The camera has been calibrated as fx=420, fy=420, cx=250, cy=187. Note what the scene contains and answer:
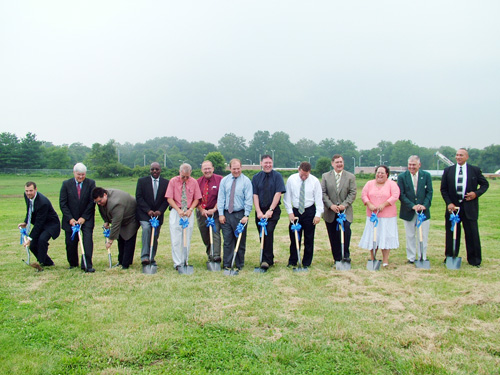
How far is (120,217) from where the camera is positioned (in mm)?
8273

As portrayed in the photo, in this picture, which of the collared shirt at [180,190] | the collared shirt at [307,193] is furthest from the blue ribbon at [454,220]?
the collared shirt at [180,190]

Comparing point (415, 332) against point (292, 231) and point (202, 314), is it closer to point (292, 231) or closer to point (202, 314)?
point (202, 314)

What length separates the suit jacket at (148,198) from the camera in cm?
848

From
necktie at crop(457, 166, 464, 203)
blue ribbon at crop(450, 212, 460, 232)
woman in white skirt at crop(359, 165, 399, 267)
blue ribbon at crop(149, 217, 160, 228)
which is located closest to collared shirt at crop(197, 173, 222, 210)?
blue ribbon at crop(149, 217, 160, 228)

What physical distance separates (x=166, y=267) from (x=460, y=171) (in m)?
6.26

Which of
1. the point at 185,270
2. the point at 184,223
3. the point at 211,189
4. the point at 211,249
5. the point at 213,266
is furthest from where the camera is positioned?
the point at 211,189

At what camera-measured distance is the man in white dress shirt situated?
820cm

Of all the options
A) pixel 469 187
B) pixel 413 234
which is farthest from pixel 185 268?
pixel 469 187

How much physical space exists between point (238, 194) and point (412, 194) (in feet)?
11.8

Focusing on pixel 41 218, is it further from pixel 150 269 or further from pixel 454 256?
pixel 454 256

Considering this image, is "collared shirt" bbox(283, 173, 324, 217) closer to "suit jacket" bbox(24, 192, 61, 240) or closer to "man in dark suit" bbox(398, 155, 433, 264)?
"man in dark suit" bbox(398, 155, 433, 264)

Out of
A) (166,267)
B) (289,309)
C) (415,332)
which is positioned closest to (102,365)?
(289,309)

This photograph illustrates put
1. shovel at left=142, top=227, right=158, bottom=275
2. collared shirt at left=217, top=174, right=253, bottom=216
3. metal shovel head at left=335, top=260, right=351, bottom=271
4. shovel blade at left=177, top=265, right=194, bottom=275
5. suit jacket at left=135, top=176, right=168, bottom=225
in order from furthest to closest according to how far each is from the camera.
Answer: suit jacket at left=135, top=176, right=168, bottom=225 → collared shirt at left=217, top=174, right=253, bottom=216 → metal shovel head at left=335, top=260, right=351, bottom=271 → shovel at left=142, top=227, right=158, bottom=275 → shovel blade at left=177, top=265, right=194, bottom=275

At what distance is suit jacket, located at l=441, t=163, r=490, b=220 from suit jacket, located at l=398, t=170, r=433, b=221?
1.23 feet
